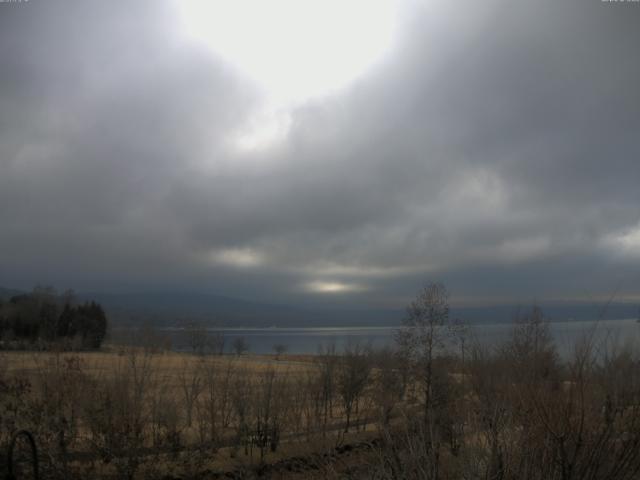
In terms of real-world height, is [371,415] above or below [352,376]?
below

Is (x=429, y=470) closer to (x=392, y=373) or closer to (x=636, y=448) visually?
(x=636, y=448)

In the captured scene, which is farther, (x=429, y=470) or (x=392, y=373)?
(x=392, y=373)

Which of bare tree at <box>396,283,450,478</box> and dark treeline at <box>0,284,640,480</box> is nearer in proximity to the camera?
dark treeline at <box>0,284,640,480</box>

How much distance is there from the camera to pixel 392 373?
119 ft

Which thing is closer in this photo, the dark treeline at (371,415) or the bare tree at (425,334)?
the dark treeline at (371,415)

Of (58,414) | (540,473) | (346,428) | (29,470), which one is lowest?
(346,428)

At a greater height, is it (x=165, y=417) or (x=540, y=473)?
(x=540, y=473)

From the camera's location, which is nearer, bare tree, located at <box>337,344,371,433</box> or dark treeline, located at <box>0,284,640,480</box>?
dark treeline, located at <box>0,284,640,480</box>

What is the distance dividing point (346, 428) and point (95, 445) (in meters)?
15.7

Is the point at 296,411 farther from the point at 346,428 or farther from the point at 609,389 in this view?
the point at 609,389

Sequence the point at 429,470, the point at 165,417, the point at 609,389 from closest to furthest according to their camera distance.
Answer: the point at 429,470 < the point at 609,389 < the point at 165,417

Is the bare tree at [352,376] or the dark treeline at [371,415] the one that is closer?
the dark treeline at [371,415]

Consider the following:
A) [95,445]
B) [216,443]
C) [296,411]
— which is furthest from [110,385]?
[296,411]

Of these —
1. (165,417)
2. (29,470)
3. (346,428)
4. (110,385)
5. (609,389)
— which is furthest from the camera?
(346,428)
